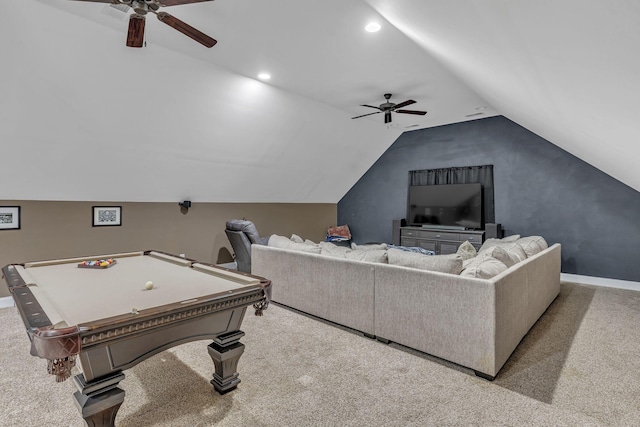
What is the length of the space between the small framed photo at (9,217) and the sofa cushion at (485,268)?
515cm

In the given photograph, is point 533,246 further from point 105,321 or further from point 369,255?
point 105,321

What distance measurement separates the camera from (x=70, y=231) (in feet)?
15.0

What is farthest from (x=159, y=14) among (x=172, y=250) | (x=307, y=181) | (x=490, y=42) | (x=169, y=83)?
(x=307, y=181)

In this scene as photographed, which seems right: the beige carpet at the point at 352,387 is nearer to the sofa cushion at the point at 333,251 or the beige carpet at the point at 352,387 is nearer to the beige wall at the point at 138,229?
the sofa cushion at the point at 333,251

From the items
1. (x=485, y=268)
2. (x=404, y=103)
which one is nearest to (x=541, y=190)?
(x=404, y=103)

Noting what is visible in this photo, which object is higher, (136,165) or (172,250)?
(136,165)

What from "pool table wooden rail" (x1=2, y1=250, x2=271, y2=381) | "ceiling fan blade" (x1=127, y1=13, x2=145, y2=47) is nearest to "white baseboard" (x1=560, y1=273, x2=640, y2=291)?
"pool table wooden rail" (x1=2, y1=250, x2=271, y2=381)

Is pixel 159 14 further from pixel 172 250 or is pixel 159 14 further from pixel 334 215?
pixel 334 215

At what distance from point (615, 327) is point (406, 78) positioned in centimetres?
363

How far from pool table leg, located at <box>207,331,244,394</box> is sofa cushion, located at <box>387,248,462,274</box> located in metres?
1.50

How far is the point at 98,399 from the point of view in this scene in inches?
61.2

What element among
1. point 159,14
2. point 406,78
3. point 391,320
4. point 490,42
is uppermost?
point 406,78

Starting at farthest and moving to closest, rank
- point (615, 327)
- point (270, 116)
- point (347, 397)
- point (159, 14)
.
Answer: point (270, 116), point (615, 327), point (159, 14), point (347, 397)

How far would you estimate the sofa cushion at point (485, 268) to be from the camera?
2.49 m
